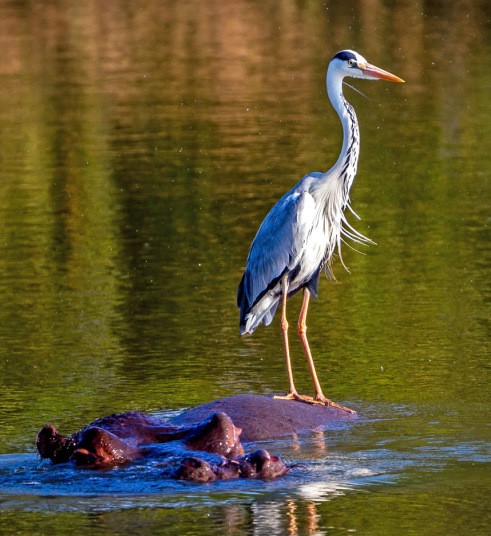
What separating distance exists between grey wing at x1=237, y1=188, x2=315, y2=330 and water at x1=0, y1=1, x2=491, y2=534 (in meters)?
0.87

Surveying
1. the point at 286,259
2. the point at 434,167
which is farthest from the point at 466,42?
the point at 286,259

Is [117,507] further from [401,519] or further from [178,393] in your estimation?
[178,393]

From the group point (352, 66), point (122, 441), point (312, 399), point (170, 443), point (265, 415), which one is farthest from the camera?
point (352, 66)

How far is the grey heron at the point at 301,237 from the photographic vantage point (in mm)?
11258

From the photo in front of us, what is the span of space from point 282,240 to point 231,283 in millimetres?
3643

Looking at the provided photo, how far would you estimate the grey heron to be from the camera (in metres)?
11.3

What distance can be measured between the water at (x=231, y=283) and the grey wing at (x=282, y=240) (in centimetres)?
87

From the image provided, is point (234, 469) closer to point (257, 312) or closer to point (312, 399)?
point (312, 399)

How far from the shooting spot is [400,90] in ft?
88.0

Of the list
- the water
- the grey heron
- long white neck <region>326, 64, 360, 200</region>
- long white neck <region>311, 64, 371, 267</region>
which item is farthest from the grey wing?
the water

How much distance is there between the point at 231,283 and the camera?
14859 millimetres

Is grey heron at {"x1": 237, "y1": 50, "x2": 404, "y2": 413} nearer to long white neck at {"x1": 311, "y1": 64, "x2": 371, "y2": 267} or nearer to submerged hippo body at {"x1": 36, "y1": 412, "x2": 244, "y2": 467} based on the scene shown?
long white neck at {"x1": 311, "y1": 64, "x2": 371, "y2": 267}

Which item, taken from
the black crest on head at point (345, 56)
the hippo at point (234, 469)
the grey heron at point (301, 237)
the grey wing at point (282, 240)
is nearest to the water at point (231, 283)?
the hippo at point (234, 469)

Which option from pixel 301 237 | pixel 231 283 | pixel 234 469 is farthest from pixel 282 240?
pixel 231 283
